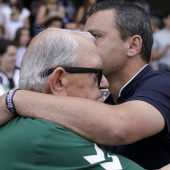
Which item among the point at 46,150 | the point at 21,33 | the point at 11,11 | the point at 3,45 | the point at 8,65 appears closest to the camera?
the point at 46,150

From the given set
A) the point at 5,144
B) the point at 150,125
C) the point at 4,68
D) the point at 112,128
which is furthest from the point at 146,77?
the point at 4,68

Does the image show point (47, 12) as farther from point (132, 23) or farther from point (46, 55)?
point (46, 55)

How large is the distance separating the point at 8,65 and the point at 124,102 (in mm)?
5289

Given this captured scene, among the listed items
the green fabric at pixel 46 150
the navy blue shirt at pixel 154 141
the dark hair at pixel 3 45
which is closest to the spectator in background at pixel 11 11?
the dark hair at pixel 3 45

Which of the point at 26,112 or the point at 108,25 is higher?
the point at 108,25

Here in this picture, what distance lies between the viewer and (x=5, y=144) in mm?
1873

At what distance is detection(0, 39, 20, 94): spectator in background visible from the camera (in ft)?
22.4

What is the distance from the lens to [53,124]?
186 centimetres

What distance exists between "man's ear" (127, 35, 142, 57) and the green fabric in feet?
3.30

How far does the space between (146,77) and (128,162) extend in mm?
676

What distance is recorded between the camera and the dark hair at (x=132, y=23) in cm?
277

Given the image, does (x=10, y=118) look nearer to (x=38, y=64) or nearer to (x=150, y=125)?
(x=38, y=64)

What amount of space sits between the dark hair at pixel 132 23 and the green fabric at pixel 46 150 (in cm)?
105

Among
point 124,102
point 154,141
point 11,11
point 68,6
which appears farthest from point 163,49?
point 124,102
